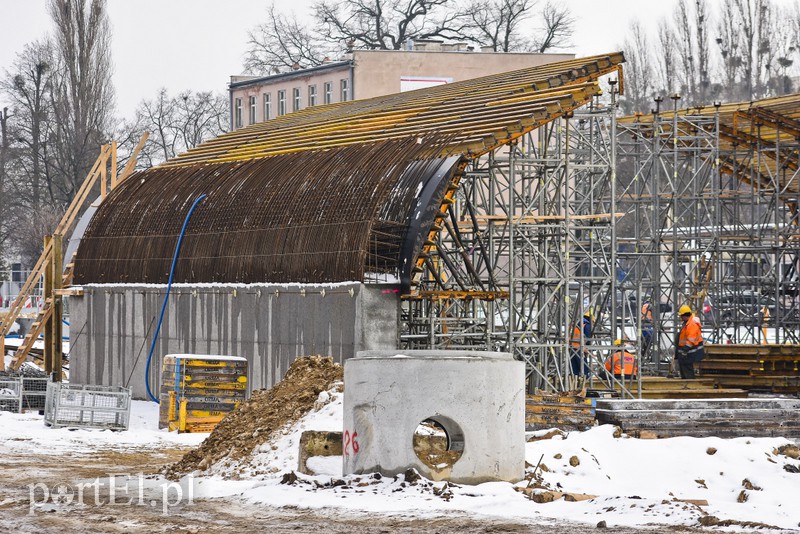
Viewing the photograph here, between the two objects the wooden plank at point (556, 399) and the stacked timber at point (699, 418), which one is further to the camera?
the wooden plank at point (556, 399)

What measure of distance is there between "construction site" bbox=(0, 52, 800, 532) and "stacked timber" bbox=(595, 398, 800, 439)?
41mm

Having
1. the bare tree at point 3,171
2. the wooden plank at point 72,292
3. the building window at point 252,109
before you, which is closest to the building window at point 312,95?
the building window at point 252,109

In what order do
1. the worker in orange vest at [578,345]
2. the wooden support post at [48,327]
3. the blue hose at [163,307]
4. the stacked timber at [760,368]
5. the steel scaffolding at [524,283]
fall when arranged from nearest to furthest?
the steel scaffolding at [524,283] < the worker in orange vest at [578,345] < the blue hose at [163,307] < the stacked timber at [760,368] < the wooden support post at [48,327]

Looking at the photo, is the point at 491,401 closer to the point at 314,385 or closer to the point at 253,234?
the point at 314,385

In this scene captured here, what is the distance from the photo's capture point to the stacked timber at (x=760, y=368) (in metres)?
34.8

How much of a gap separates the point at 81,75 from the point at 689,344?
4424cm

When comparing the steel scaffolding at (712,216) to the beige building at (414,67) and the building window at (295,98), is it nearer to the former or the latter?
the beige building at (414,67)

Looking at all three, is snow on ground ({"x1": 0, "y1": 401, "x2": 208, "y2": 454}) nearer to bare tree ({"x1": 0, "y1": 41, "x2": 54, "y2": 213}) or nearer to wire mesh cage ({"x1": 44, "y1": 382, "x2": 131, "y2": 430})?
wire mesh cage ({"x1": 44, "y1": 382, "x2": 131, "y2": 430})

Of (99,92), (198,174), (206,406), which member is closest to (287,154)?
(198,174)

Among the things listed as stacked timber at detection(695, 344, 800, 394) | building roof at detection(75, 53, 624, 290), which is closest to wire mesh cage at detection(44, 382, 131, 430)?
building roof at detection(75, 53, 624, 290)

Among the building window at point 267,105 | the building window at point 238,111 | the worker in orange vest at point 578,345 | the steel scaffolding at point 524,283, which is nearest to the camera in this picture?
the steel scaffolding at point 524,283

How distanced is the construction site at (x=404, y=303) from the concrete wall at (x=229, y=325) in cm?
6

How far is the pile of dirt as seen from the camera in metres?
19.2

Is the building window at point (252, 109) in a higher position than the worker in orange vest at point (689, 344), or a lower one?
higher
